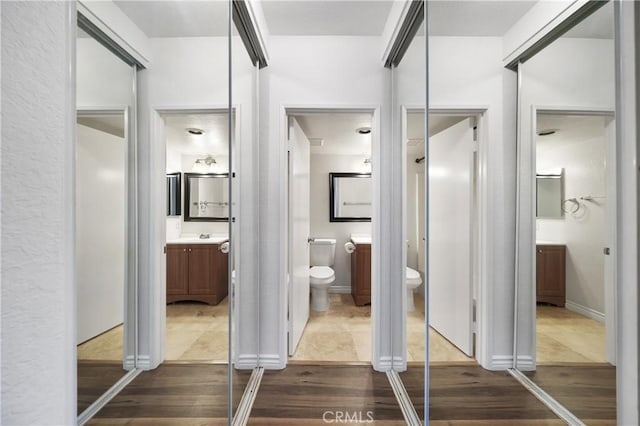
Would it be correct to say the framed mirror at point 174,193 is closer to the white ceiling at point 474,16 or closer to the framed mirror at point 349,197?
the white ceiling at point 474,16

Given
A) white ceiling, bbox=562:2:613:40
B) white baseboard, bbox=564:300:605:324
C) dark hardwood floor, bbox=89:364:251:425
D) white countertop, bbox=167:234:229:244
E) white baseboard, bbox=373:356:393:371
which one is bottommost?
white baseboard, bbox=373:356:393:371

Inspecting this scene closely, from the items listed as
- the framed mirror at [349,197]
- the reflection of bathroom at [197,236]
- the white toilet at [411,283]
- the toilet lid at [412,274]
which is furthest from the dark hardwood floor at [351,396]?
the framed mirror at [349,197]

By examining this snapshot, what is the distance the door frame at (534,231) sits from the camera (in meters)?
0.60

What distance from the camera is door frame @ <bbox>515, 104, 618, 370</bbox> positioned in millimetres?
601

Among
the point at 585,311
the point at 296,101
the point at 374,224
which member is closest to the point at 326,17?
the point at 296,101

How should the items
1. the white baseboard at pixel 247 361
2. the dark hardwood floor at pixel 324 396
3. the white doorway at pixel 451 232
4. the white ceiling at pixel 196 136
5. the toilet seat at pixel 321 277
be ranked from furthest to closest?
the toilet seat at pixel 321 277 < the white baseboard at pixel 247 361 < the dark hardwood floor at pixel 324 396 < the white doorway at pixel 451 232 < the white ceiling at pixel 196 136

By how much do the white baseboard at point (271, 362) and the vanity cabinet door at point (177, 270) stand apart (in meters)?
1.22

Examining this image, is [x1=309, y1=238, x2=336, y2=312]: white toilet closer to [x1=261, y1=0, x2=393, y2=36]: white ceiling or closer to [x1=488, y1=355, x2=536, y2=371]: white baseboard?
[x1=488, y1=355, x2=536, y2=371]: white baseboard

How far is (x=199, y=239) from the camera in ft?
3.25

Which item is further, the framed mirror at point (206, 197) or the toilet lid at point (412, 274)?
the toilet lid at point (412, 274)

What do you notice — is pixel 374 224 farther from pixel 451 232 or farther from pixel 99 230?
pixel 99 230

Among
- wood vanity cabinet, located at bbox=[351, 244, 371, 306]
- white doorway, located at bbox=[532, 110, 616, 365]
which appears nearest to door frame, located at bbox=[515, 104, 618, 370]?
white doorway, located at bbox=[532, 110, 616, 365]

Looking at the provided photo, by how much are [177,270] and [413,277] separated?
51.6 inches

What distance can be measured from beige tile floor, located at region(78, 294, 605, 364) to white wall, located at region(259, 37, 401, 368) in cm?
41
